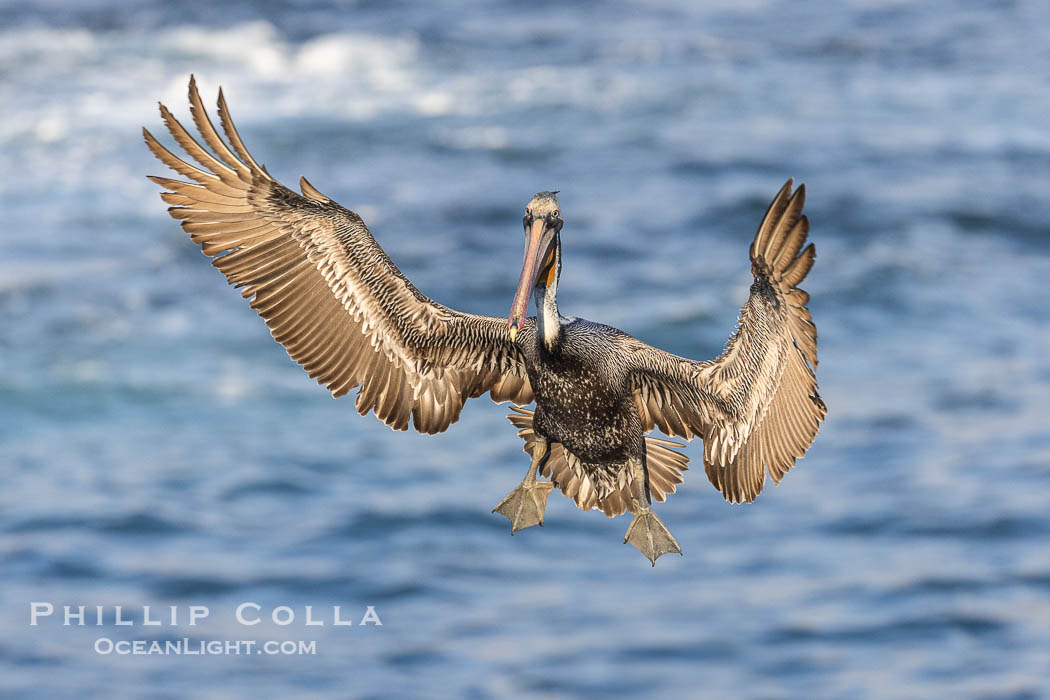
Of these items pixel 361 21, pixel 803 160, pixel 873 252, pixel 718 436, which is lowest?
pixel 718 436

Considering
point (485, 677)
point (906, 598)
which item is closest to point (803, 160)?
point (906, 598)

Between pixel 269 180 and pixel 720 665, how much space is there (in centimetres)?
11623

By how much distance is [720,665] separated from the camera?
4929 inches

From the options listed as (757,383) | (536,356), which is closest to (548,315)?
(536,356)

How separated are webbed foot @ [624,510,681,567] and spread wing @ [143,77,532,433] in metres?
1.52

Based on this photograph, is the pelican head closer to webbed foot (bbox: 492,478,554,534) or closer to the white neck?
the white neck

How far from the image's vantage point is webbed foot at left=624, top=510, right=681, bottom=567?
12.1m

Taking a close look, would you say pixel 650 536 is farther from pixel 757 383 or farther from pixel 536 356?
pixel 536 356

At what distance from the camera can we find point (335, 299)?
42.0 feet

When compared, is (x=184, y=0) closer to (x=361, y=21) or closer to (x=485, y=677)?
(x=361, y=21)

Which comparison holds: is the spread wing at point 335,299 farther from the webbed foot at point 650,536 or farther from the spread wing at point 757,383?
the webbed foot at point 650,536

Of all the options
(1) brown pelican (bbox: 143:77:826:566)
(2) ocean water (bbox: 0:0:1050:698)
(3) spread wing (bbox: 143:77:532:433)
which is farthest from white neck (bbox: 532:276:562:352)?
(2) ocean water (bbox: 0:0:1050:698)

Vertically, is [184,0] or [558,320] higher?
[184,0]

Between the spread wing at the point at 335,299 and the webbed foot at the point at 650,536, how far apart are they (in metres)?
1.52
